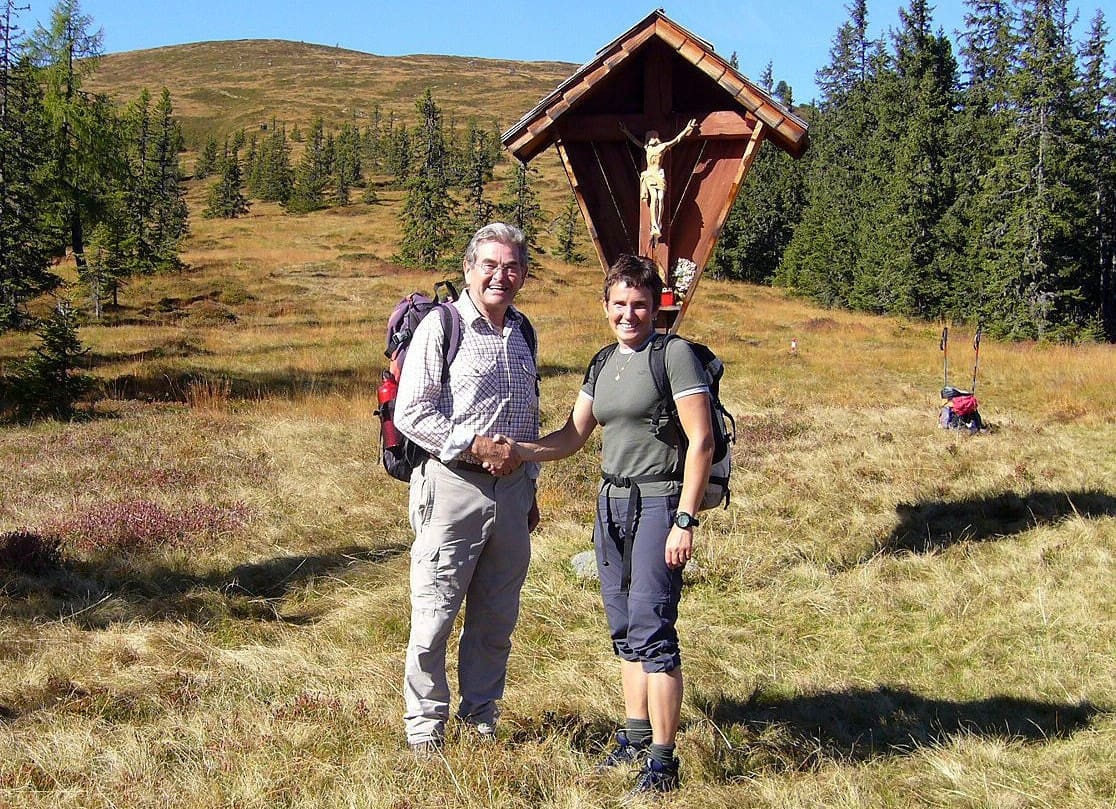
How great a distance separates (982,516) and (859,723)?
3.75 meters

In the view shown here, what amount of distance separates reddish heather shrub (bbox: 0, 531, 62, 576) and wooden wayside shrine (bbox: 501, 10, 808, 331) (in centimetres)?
406

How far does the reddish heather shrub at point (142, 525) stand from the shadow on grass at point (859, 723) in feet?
14.0

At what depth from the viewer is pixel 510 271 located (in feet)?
10.4

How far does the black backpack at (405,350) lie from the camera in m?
3.14

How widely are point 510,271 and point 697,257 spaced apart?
2.80m

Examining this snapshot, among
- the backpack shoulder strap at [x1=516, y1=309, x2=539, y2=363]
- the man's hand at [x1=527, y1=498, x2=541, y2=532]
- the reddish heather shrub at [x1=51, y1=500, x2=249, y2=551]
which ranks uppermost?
the backpack shoulder strap at [x1=516, y1=309, x2=539, y2=363]

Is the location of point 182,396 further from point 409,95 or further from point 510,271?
point 409,95

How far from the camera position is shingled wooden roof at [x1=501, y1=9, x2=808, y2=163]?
5.22 meters

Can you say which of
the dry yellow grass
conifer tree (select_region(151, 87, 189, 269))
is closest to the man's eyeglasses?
the dry yellow grass

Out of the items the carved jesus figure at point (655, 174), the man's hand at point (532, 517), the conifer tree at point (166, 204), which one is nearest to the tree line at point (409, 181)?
the conifer tree at point (166, 204)

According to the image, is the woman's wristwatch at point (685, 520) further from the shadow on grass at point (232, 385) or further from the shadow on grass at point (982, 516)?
the shadow on grass at point (232, 385)

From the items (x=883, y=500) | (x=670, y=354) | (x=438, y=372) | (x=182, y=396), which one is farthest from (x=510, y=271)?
(x=182, y=396)

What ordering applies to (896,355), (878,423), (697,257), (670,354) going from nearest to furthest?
(670,354) < (697,257) < (878,423) < (896,355)

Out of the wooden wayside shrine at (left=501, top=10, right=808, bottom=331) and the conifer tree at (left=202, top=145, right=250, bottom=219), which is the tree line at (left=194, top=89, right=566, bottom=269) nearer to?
the conifer tree at (left=202, top=145, right=250, bottom=219)
